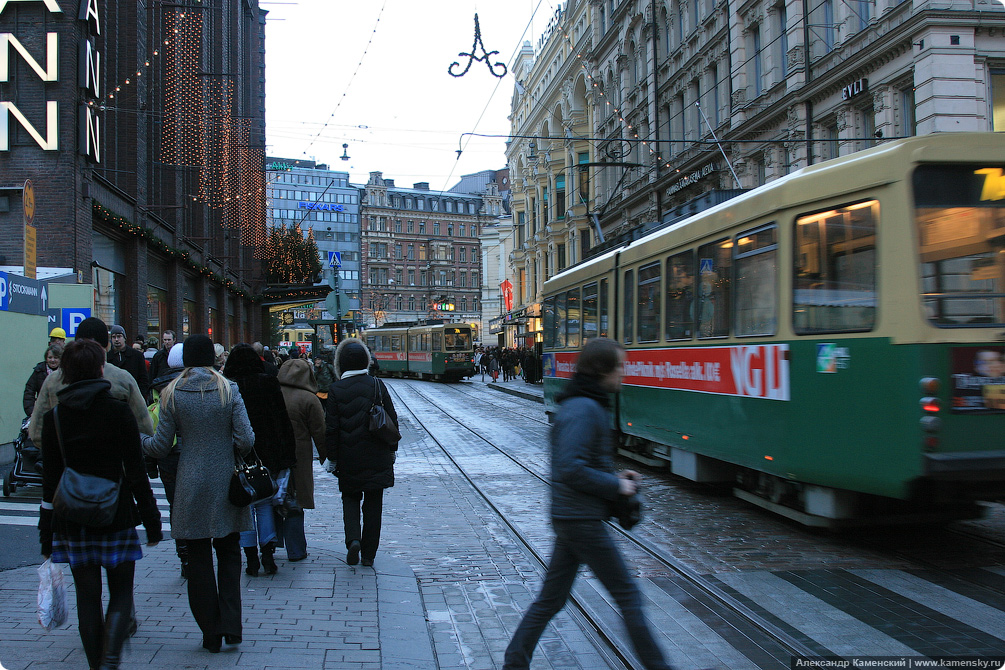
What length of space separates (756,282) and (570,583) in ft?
15.4

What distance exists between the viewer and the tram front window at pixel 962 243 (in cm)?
598

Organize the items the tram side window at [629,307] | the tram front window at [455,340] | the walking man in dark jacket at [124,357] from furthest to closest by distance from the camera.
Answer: the tram front window at [455,340], the tram side window at [629,307], the walking man in dark jacket at [124,357]

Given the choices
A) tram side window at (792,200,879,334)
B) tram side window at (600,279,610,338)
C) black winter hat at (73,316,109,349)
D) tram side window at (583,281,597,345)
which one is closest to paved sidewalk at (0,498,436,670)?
black winter hat at (73,316,109,349)

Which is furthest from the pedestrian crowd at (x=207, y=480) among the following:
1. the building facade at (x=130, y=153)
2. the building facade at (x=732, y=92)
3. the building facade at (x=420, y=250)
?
the building facade at (x=420, y=250)

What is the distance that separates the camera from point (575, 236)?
43.4 m

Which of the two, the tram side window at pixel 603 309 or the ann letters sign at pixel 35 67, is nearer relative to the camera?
the tram side window at pixel 603 309

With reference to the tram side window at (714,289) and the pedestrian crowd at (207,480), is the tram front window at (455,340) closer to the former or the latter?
the tram side window at (714,289)

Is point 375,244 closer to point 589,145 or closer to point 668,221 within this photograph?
point 589,145

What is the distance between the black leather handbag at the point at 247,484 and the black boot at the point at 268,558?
1.31m

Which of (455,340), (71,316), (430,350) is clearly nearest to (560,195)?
(455,340)

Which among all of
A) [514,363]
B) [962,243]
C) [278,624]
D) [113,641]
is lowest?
[278,624]

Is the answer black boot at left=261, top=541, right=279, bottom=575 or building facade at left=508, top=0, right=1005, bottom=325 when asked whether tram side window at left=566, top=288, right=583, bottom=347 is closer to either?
building facade at left=508, top=0, right=1005, bottom=325

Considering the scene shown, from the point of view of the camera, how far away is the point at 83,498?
3.89 meters

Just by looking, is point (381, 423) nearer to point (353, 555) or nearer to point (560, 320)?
point (353, 555)
